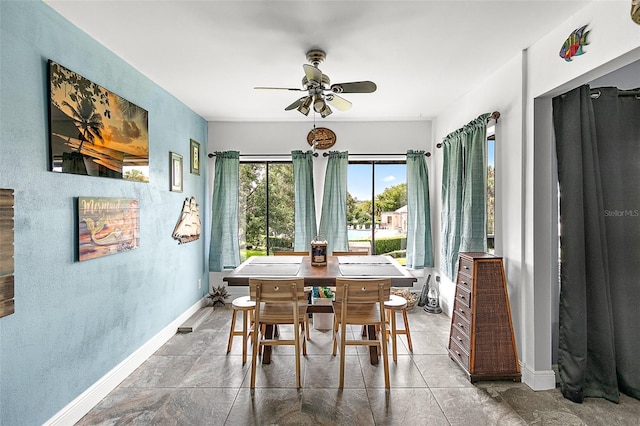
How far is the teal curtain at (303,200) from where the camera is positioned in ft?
16.6

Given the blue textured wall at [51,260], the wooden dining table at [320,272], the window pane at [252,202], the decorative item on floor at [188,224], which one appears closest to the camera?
the blue textured wall at [51,260]

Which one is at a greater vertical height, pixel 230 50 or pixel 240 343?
pixel 230 50

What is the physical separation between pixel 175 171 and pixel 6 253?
2275 millimetres

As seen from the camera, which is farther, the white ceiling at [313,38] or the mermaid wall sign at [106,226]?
the mermaid wall sign at [106,226]

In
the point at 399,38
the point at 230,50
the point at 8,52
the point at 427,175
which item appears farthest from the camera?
the point at 427,175

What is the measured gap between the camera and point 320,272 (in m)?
3.08

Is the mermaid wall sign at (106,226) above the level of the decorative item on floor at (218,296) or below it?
above

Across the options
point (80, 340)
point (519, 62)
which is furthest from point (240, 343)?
point (519, 62)

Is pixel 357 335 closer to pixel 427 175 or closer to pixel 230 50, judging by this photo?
pixel 427 175

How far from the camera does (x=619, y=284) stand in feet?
8.61

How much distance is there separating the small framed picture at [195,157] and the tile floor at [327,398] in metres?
2.25

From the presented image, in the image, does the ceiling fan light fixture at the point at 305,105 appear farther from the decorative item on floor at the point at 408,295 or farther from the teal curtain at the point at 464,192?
the decorative item on floor at the point at 408,295

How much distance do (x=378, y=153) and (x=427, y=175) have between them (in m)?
0.75

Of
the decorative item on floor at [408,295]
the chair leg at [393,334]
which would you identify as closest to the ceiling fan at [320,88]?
the chair leg at [393,334]
